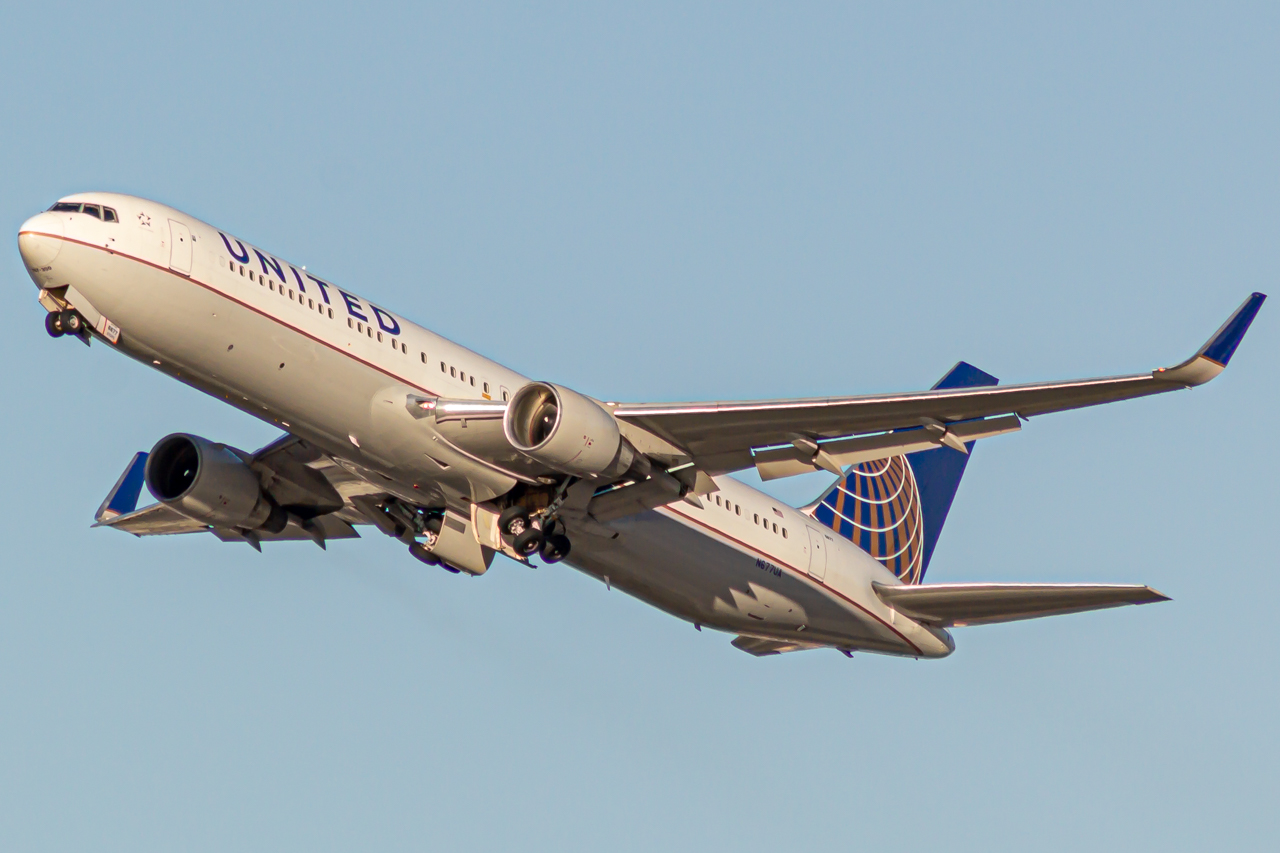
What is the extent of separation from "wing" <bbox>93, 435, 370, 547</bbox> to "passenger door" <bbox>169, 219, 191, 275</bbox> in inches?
213

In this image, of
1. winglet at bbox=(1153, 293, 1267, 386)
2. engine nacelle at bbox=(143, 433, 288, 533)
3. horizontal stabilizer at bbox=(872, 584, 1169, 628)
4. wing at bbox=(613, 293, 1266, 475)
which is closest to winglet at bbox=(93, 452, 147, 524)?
engine nacelle at bbox=(143, 433, 288, 533)

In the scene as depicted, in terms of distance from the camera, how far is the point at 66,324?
25828mm

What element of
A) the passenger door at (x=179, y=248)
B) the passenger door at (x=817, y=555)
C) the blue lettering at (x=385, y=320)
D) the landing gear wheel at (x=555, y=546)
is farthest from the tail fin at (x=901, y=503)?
the passenger door at (x=179, y=248)

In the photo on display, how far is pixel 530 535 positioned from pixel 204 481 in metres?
7.19

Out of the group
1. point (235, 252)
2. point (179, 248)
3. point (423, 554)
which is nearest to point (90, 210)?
point (179, 248)

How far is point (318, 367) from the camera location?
87.8 ft

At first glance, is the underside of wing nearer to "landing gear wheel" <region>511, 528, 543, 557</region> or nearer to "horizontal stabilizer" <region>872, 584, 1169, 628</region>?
"horizontal stabilizer" <region>872, 584, 1169, 628</region>

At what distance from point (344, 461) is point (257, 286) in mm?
3840

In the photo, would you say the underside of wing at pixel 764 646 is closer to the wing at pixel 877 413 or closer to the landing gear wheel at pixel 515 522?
the wing at pixel 877 413

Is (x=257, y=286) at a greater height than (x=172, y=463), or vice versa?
(x=257, y=286)

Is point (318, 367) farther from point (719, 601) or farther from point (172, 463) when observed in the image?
point (719, 601)

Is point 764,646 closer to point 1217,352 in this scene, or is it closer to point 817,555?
point 817,555

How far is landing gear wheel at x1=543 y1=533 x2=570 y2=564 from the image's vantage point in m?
29.0

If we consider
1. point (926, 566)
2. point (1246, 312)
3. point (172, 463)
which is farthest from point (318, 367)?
point (926, 566)
